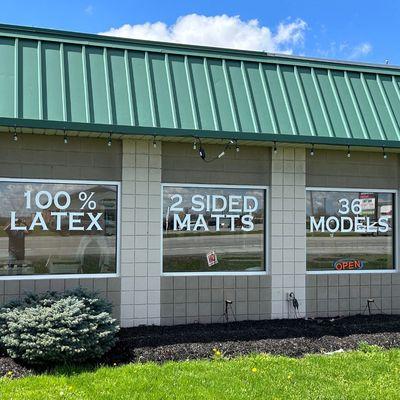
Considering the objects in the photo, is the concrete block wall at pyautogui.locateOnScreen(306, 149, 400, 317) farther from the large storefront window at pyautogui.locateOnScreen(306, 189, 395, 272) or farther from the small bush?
the small bush

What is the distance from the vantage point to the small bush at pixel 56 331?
6277mm

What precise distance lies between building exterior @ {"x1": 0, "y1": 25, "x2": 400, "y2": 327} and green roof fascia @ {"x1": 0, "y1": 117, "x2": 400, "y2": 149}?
0.02m

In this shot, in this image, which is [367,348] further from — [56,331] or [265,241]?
[56,331]

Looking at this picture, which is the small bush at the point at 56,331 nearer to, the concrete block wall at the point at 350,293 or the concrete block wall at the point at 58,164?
the concrete block wall at the point at 58,164

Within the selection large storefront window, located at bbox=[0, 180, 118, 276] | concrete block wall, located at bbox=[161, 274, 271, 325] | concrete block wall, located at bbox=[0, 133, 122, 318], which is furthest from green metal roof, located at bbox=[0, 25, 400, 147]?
concrete block wall, located at bbox=[161, 274, 271, 325]

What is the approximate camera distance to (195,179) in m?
8.84

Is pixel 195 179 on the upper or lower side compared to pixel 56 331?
upper

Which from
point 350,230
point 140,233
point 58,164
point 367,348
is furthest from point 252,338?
point 58,164

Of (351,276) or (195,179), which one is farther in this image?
(351,276)

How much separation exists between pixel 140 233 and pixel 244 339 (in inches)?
92.5

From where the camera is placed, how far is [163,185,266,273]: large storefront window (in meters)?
8.76

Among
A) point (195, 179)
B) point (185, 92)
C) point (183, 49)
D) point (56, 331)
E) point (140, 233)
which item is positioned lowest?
point (56, 331)

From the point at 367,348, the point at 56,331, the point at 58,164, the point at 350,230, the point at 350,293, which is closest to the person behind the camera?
the point at 56,331

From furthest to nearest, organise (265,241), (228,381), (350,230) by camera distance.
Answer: (350,230) < (265,241) < (228,381)
